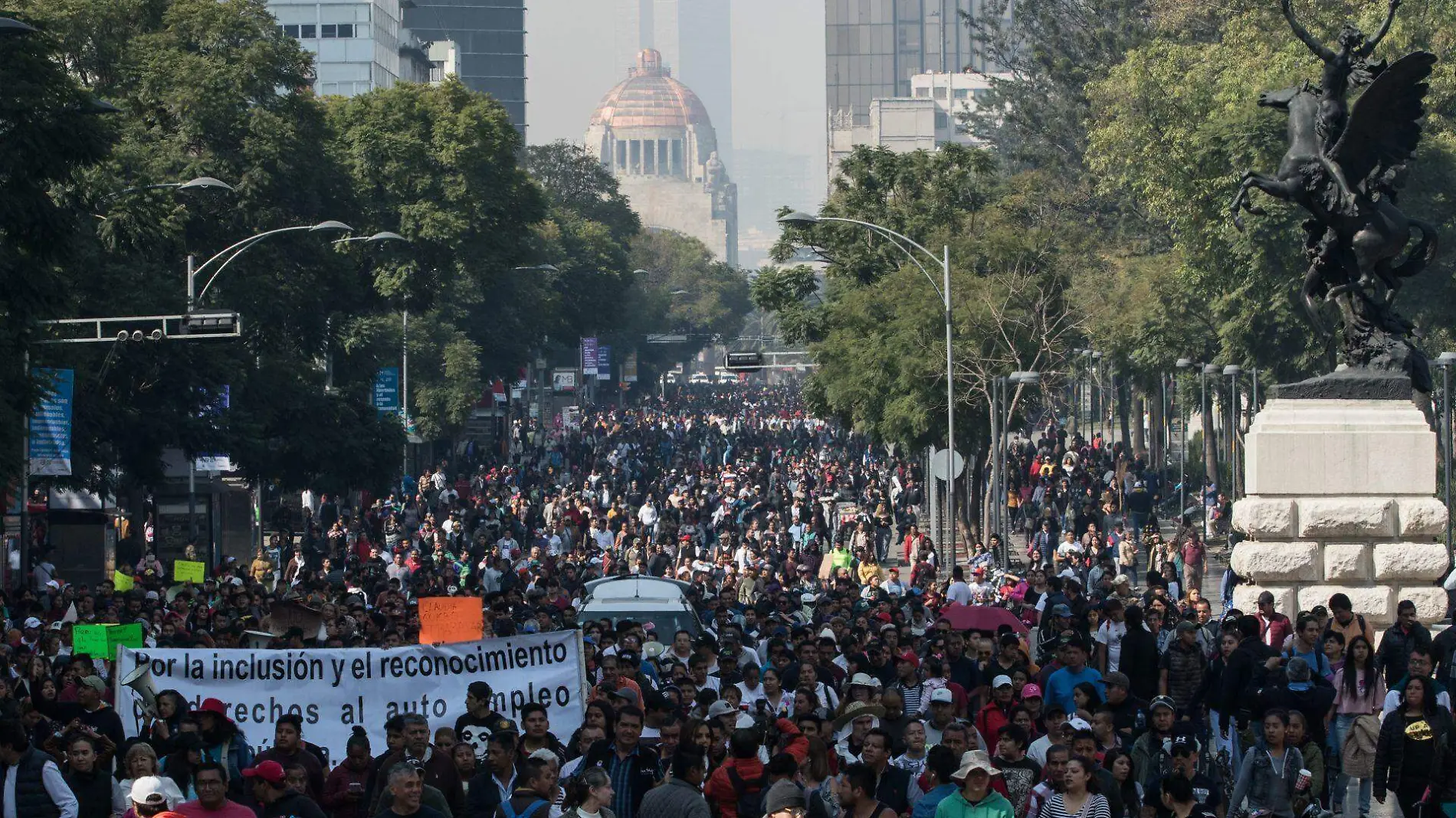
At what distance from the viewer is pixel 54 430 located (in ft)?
99.3

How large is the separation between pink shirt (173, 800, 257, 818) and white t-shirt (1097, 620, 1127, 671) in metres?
8.21

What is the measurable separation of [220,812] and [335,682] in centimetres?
390

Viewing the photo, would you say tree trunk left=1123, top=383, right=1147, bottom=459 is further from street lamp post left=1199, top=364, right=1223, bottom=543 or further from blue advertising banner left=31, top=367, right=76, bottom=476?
blue advertising banner left=31, top=367, right=76, bottom=476

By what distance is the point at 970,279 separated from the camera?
49406mm

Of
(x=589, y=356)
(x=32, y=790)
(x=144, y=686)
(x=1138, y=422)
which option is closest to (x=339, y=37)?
(x=589, y=356)

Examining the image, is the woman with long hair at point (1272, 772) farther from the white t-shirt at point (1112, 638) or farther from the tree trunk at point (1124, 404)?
the tree trunk at point (1124, 404)

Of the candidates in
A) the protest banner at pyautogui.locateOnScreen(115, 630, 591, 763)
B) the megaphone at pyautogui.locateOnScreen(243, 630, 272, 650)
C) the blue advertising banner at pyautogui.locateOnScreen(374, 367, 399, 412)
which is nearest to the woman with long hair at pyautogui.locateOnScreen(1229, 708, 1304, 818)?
the protest banner at pyautogui.locateOnScreen(115, 630, 591, 763)

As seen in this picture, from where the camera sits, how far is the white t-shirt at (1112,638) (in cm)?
1852

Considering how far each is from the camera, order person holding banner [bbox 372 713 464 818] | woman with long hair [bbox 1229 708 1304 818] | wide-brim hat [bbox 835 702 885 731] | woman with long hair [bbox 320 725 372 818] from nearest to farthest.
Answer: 1. person holding banner [bbox 372 713 464 818]
2. woman with long hair [bbox 320 725 372 818]
3. woman with long hair [bbox 1229 708 1304 818]
4. wide-brim hat [bbox 835 702 885 731]

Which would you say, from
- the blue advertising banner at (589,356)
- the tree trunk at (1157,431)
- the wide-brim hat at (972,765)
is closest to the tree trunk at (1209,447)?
the tree trunk at (1157,431)

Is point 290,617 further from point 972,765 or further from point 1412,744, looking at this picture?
point 972,765

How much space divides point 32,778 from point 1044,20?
233 ft

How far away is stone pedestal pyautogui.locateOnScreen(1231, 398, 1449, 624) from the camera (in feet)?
64.1

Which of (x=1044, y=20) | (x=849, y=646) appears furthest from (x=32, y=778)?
(x=1044, y=20)
